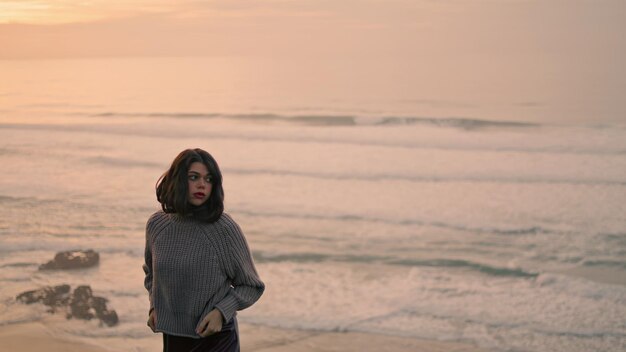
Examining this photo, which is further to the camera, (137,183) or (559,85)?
(559,85)

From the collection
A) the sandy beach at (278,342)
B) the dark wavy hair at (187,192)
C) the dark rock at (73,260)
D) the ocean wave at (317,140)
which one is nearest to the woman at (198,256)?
the dark wavy hair at (187,192)

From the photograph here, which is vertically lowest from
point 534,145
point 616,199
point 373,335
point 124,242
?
point 373,335

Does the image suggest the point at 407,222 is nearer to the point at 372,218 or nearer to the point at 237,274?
the point at 372,218

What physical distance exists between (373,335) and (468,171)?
43.6ft

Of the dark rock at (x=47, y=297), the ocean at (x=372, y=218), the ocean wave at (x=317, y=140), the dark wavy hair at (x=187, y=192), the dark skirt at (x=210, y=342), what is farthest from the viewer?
the ocean wave at (x=317, y=140)

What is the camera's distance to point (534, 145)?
26453mm

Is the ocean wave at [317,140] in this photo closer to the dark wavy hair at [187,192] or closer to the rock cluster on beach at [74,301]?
the rock cluster on beach at [74,301]

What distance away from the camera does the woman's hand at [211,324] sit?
3047mm

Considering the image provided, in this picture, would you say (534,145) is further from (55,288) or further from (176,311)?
(176,311)

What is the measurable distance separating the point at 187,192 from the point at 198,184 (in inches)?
2.0

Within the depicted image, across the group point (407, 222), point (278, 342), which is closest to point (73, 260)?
point (278, 342)

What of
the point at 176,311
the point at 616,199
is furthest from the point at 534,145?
the point at 176,311

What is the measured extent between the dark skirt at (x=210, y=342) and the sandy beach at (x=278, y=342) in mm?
4398

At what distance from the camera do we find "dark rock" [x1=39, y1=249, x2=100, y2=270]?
991cm
